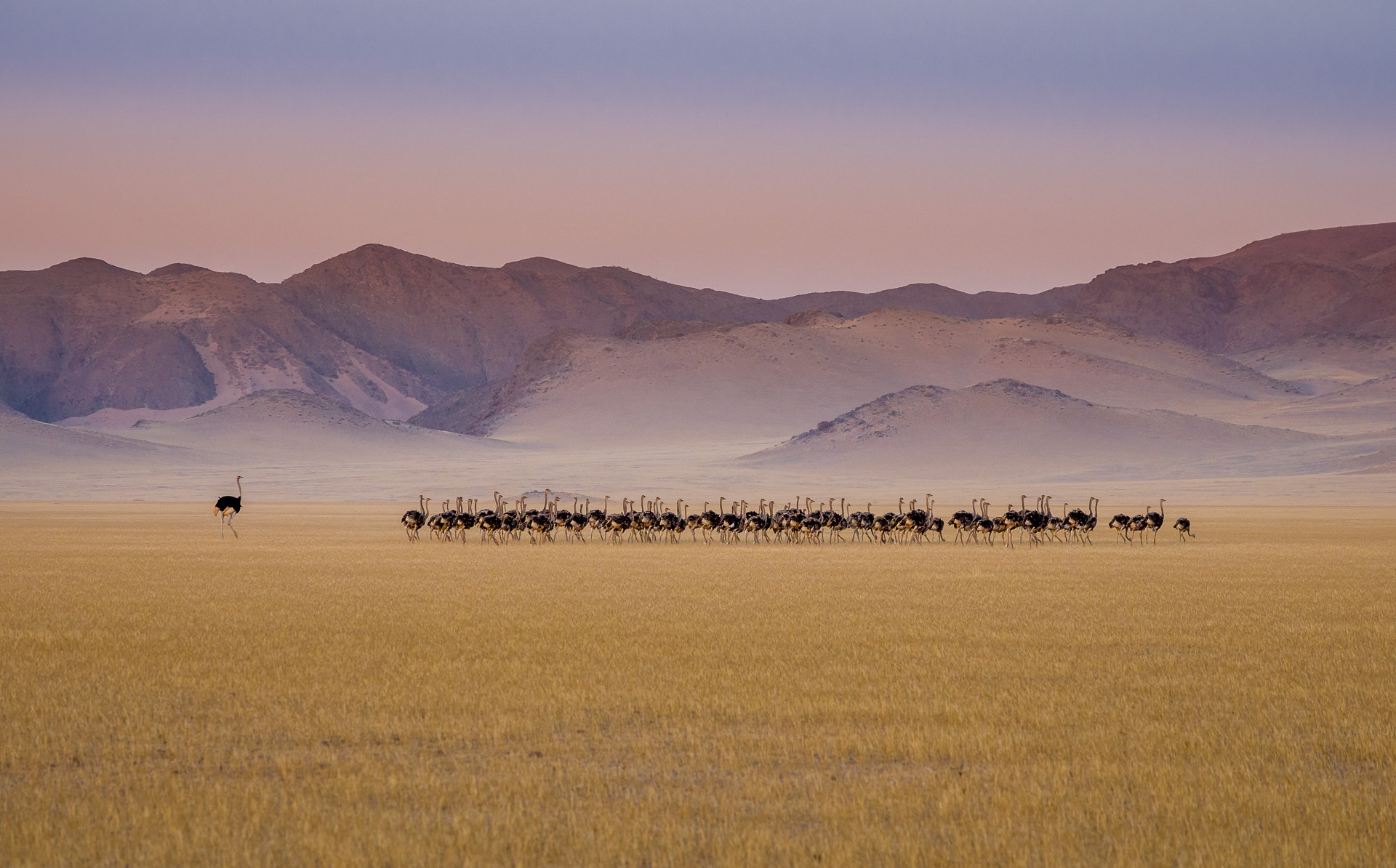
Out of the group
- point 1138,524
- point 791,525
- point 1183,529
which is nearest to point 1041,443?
point 1138,524

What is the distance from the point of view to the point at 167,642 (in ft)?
55.2

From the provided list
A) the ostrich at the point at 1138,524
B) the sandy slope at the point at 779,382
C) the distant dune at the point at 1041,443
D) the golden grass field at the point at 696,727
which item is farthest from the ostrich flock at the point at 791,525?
the sandy slope at the point at 779,382

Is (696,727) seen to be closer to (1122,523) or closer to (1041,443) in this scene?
(1122,523)

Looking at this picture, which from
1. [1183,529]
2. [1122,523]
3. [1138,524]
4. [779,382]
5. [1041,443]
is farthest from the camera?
[779,382]

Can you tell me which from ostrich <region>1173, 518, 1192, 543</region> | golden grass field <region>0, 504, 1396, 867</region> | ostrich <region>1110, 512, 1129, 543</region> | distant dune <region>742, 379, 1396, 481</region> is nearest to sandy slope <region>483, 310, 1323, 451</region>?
distant dune <region>742, 379, 1396, 481</region>

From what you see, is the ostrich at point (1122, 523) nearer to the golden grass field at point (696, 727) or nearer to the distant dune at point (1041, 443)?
the golden grass field at point (696, 727)

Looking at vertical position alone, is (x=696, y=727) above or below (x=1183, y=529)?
below

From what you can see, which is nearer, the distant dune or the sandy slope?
the distant dune

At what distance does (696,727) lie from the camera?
457 inches

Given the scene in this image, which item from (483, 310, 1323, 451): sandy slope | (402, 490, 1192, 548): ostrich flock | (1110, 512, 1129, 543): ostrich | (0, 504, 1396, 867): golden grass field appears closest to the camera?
(0, 504, 1396, 867): golden grass field

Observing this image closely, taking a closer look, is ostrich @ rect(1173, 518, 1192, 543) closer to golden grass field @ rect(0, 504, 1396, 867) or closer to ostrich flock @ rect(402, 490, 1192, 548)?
ostrich flock @ rect(402, 490, 1192, 548)

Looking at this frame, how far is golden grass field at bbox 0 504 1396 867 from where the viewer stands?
837 cm

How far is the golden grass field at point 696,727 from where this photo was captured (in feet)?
27.5

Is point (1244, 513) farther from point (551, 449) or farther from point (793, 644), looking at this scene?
point (551, 449)
